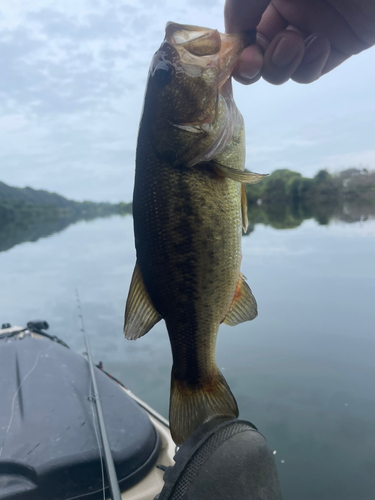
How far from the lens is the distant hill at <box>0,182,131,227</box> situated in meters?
95.2

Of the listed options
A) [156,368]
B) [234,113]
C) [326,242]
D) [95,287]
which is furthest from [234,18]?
[326,242]

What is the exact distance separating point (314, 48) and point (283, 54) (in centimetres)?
27

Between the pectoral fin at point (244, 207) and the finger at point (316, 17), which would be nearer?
the pectoral fin at point (244, 207)

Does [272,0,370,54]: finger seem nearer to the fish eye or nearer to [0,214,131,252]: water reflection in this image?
the fish eye

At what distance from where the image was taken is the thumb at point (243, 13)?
1.61m

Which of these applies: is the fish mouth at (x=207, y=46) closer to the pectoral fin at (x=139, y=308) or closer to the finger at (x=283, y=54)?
the finger at (x=283, y=54)

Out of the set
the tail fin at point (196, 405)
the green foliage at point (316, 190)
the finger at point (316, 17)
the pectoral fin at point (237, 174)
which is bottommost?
the tail fin at point (196, 405)

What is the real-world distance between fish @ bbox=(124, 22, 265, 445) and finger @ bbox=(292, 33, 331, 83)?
1.29 feet

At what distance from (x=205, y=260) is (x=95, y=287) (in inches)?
537

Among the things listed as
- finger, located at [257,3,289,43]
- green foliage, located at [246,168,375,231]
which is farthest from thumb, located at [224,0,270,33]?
green foliage, located at [246,168,375,231]

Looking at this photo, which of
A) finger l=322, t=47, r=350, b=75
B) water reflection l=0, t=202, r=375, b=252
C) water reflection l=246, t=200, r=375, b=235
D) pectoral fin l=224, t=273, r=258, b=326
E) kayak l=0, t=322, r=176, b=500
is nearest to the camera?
pectoral fin l=224, t=273, r=258, b=326

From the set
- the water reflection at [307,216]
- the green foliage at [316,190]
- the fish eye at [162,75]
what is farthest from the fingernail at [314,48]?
the green foliage at [316,190]

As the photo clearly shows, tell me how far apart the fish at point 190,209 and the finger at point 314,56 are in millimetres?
394

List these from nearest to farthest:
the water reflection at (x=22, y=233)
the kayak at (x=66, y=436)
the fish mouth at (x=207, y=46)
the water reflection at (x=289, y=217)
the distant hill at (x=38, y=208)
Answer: the fish mouth at (x=207, y=46) < the kayak at (x=66, y=436) < the water reflection at (x=289, y=217) < the water reflection at (x=22, y=233) < the distant hill at (x=38, y=208)
